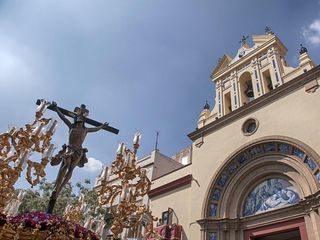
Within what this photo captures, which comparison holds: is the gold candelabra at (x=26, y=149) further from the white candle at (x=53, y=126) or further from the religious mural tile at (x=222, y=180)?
the religious mural tile at (x=222, y=180)

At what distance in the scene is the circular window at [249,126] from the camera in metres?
14.0

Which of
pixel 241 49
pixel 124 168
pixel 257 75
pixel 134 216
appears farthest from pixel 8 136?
pixel 241 49

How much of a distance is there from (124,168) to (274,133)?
330 inches

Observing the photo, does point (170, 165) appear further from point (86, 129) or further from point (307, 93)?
point (86, 129)

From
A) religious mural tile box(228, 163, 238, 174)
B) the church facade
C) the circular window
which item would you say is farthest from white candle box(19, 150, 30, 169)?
the circular window

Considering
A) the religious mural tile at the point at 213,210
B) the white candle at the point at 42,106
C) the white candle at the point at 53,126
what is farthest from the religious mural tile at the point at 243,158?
the white candle at the point at 42,106

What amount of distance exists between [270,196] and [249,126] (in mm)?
3644

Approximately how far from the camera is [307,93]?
488 inches

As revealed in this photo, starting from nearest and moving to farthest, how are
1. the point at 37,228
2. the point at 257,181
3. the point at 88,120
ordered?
1. the point at 37,228
2. the point at 88,120
3. the point at 257,181

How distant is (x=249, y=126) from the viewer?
14.4 metres

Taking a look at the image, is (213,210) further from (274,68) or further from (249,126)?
(274,68)

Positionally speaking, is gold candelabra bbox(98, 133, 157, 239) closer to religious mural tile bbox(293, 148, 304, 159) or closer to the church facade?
the church facade

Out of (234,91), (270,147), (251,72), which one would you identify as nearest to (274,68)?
(251,72)

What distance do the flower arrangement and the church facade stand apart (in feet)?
29.9
